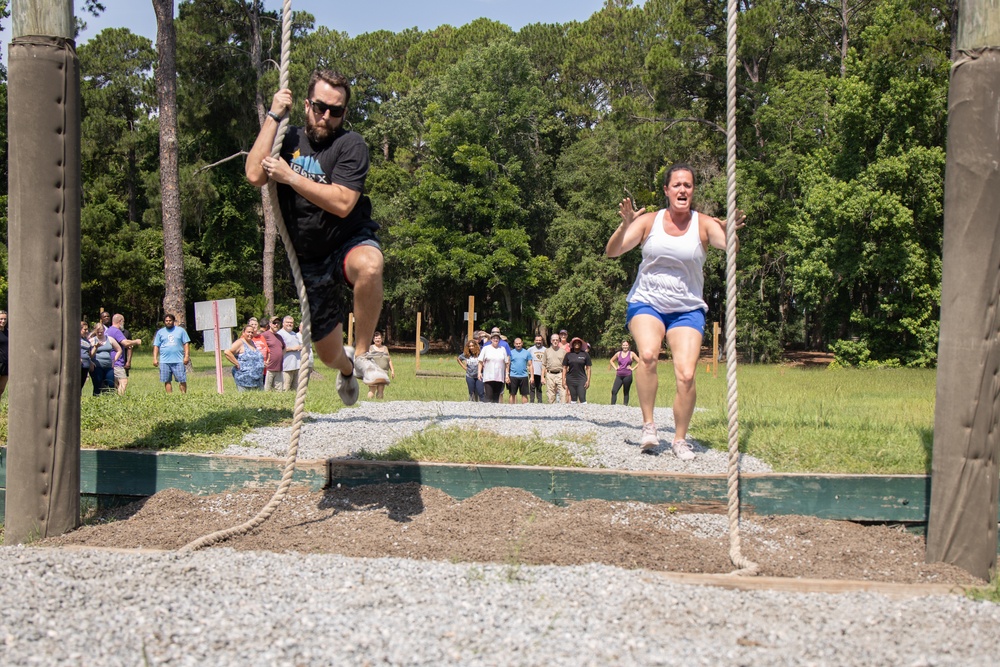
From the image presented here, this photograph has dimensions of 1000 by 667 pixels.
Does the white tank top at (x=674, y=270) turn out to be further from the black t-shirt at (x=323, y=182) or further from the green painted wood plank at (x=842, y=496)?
the black t-shirt at (x=323, y=182)

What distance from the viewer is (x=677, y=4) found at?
43906mm

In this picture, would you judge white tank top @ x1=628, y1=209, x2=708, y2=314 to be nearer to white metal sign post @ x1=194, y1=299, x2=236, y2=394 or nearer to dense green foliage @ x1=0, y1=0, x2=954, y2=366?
white metal sign post @ x1=194, y1=299, x2=236, y2=394

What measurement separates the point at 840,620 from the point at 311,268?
12.2ft

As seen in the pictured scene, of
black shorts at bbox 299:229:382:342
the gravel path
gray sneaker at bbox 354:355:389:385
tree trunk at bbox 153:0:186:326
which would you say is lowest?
the gravel path

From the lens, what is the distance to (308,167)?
5.46m

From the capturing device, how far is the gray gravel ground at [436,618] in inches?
132

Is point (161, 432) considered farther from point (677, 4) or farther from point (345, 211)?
point (677, 4)

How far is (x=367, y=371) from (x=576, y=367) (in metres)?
10.6

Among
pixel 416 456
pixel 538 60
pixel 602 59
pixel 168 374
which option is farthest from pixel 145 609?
pixel 538 60

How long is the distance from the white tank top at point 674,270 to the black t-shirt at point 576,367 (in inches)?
379

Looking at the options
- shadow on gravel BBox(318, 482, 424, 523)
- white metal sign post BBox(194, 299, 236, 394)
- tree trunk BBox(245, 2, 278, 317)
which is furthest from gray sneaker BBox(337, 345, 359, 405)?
tree trunk BBox(245, 2, 278, 317)

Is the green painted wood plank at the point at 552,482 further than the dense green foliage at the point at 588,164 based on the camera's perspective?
No

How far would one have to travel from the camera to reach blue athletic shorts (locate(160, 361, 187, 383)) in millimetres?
15320

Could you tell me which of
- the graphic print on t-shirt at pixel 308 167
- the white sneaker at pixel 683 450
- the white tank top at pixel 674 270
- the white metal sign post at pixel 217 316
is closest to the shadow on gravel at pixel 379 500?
the white sneaker at pixel 683 450
